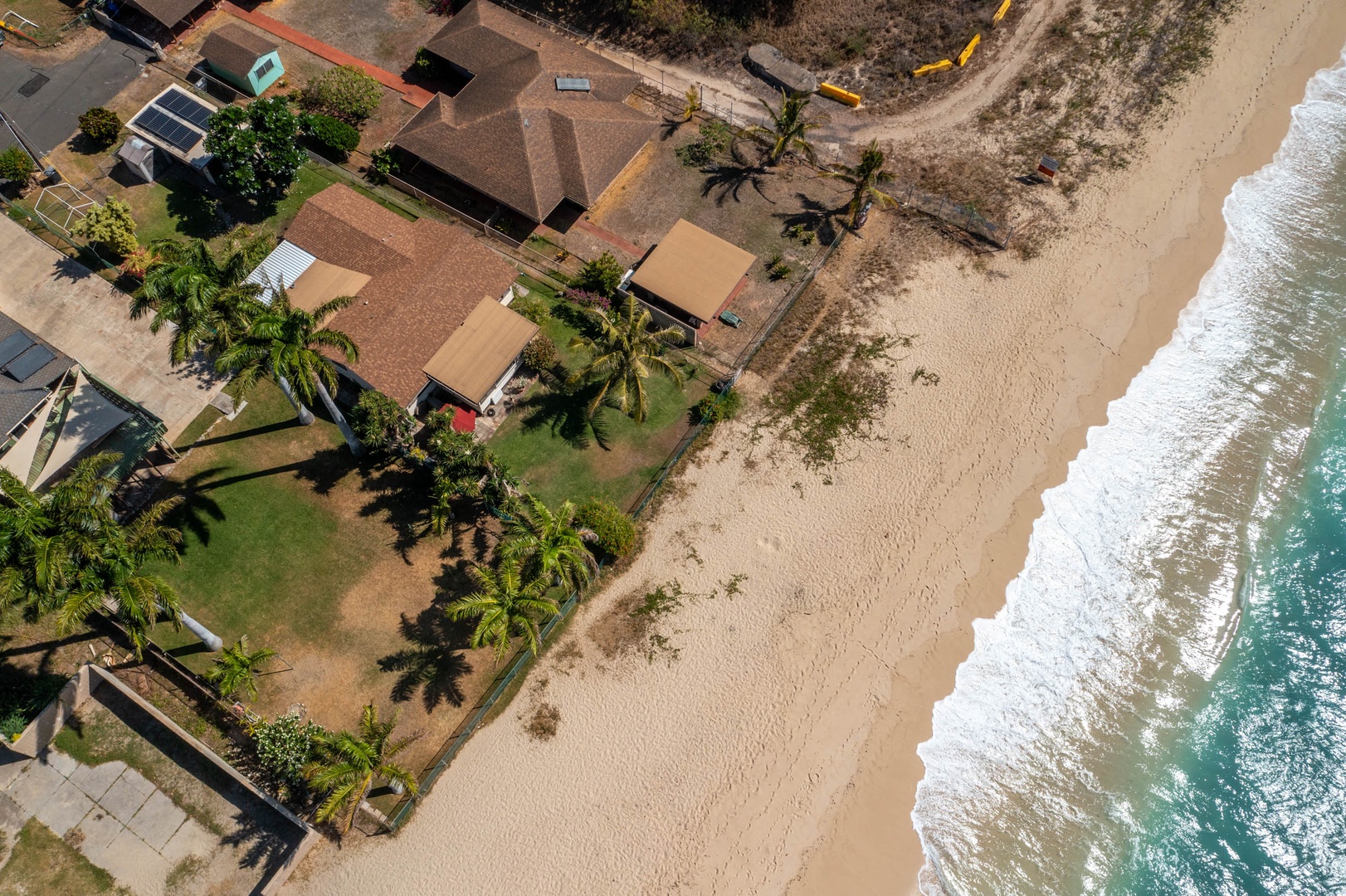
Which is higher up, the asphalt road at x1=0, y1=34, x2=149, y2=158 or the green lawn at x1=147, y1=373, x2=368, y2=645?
the asphalt road at x1=0, y1=34, x2=149, y2=158

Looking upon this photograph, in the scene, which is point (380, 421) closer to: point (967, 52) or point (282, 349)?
point (282, 349)

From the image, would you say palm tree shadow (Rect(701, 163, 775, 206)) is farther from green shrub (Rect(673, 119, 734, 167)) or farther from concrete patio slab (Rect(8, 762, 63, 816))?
concrete patio slab (Rect(8, 762, 63, 816))

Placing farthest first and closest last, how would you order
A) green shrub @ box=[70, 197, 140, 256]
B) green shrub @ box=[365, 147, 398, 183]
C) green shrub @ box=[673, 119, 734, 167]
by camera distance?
green shrub @ box=[673, 119, 734, 167] < green shrub @ box=[365, 147, 398, 183] < green shrub @ box=[70, 197, 140, 256]

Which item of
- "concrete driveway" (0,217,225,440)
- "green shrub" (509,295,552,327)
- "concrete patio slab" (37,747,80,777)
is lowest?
"concrete patio slab" (37,747,80,777)

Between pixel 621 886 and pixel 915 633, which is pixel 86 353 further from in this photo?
pixel 915 633

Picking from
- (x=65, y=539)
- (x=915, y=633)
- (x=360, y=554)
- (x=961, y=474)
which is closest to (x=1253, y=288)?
(x=961, y=474)

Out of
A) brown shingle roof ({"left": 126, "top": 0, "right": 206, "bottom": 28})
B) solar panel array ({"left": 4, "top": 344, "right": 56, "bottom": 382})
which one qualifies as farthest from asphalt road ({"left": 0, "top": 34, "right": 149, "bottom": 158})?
solar panel array ({"left": 4, "top": 344, "right": 56, "bottom": 382})

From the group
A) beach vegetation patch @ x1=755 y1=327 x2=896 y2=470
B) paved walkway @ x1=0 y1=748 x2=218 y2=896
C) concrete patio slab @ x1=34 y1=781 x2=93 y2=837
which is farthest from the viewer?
beach vegetation patch @ x1=755 y1=327 x2=896 y2=470

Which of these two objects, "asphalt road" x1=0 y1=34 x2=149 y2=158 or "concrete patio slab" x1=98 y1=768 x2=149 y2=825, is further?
"asphalt road" x1=0 y1=34 x2=149 y2=158

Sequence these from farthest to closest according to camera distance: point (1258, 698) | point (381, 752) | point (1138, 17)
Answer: point (1138, 17) → point (1258, 698) → point (381, 752)
